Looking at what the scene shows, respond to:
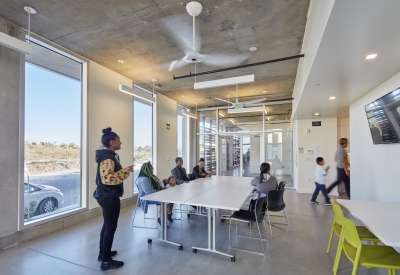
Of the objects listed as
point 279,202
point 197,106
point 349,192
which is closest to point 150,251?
point 279,202

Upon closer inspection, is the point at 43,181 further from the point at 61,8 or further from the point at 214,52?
the point at 214,52

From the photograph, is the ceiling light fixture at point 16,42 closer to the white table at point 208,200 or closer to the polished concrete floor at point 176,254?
the white table at point 208,200

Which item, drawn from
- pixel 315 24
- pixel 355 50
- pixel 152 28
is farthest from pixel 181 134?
pixel 355 50

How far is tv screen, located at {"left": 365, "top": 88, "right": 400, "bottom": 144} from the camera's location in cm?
286

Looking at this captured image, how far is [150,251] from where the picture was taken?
2.93 meters

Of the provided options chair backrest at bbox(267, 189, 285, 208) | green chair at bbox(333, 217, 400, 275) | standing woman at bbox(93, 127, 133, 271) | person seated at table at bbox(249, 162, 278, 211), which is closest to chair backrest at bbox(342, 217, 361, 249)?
green chair at bbox(333, 217, 400, 275)

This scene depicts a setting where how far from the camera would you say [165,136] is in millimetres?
7211

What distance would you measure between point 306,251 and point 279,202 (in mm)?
804

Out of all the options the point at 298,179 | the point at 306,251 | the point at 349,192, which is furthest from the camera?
the point at 298,179

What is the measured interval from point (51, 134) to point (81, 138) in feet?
1.90

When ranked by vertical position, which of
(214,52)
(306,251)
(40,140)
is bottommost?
(306,251)

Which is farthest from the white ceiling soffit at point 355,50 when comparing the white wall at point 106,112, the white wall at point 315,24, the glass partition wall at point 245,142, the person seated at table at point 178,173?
the white wall at point 106,112

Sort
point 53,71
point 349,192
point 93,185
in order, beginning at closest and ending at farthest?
point 53,71
point 93,185
point 349,192

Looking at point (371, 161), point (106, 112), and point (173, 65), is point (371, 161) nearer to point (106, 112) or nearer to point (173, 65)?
point (173, 65)
